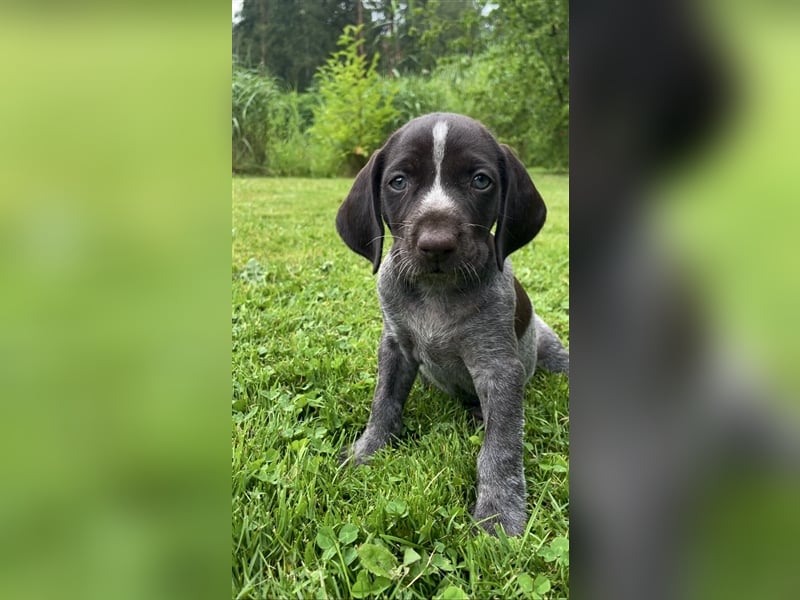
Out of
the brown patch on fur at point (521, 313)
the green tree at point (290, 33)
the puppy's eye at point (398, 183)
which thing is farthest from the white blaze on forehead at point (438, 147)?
the green tree at point (290, 33)

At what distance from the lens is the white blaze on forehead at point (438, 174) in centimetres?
231

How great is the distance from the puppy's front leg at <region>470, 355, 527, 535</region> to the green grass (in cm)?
8

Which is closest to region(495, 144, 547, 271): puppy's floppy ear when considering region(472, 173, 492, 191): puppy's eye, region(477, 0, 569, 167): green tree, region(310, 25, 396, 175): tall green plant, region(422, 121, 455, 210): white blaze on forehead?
region(472, 173, 492, 191): puppy's eye

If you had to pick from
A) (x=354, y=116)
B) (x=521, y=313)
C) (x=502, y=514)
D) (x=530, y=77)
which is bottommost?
(x=502, y=514)

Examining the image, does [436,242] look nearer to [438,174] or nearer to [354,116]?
[438,174]

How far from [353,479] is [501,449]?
622 mm

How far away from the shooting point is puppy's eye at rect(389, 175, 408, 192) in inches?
95.7

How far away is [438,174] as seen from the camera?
2361 millimetres

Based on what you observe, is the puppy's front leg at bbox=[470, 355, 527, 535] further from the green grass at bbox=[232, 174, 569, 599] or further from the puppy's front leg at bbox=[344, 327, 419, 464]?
the puppy's front leg at bbox=[344, 327, 419, 464]

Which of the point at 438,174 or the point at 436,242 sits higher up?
the point at 438,174
